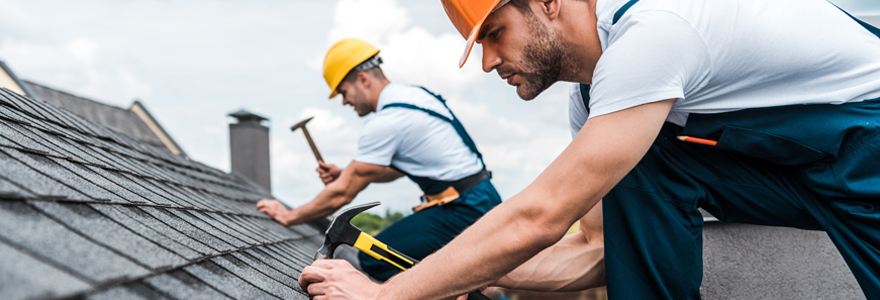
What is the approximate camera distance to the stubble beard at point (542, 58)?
1817mm

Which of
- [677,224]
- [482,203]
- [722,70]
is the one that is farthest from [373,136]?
[722,70]

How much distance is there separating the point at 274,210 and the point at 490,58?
2.56m

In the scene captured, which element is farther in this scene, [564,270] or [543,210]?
[564,270]

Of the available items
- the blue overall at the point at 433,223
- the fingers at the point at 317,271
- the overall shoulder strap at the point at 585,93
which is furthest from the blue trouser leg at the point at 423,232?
the fingers at the point at 317,271

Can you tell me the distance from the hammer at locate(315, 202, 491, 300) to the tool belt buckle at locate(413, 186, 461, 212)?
152 cm

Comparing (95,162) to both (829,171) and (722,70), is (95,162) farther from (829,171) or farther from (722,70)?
(829,171)

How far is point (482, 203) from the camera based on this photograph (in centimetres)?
369

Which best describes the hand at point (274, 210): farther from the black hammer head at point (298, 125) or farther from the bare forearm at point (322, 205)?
the black hammer head at point (298, 125)

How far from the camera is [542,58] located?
1.87 metres

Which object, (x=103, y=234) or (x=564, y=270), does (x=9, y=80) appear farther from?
(x=564, y=270)

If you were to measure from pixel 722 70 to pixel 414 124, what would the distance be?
7.74 ft

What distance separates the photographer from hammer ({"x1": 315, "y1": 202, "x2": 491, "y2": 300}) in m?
2.04

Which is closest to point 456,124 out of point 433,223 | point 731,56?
point 433,223

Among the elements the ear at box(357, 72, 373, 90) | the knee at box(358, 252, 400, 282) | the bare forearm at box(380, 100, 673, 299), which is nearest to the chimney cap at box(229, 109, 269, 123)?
the ear at box(357, 72, 373, 90)
